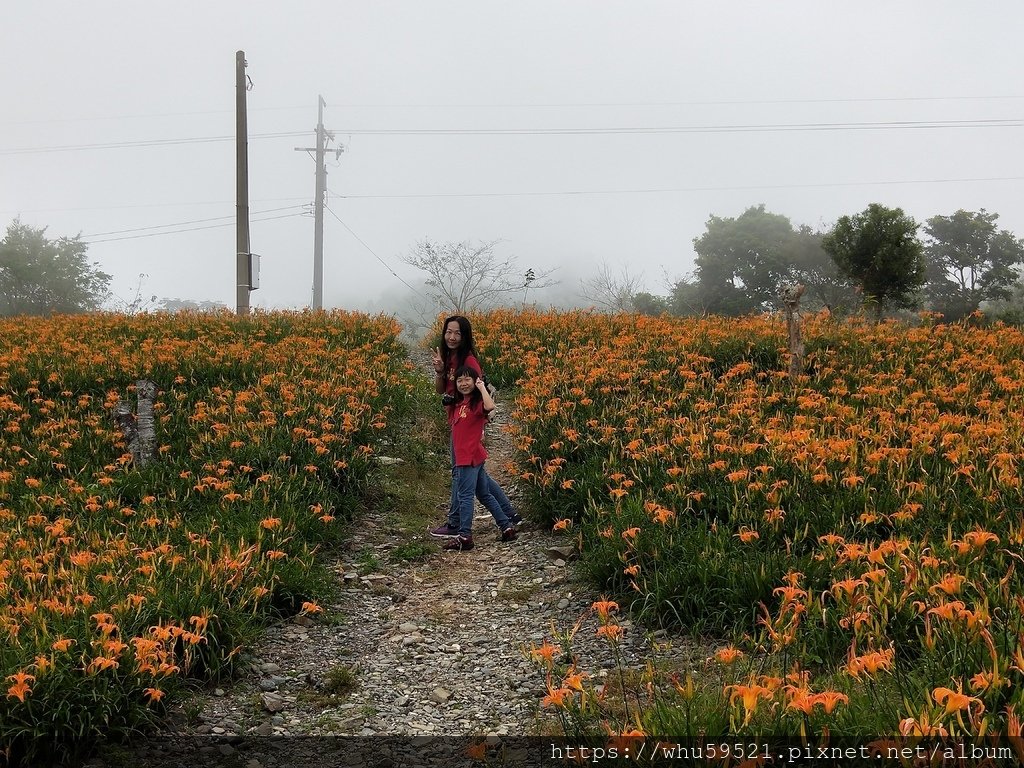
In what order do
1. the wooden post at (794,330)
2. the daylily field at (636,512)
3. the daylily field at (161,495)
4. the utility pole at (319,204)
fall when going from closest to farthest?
the daylily field at (636,512)
the daylily field at (161,495)
the wooden post at (794,330)
the utility pole at (319,204)

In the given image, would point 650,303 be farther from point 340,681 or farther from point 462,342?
point 340,681

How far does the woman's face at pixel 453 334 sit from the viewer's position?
584cm

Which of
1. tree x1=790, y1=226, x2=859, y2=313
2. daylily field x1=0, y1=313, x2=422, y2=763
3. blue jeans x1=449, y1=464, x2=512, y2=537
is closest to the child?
blue jeans x1=449, y1=464, x2=512, y2=537

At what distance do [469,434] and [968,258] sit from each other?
3846 cm

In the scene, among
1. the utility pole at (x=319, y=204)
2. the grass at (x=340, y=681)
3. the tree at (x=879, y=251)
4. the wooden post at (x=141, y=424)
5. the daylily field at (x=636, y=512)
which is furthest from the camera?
the utility pole at (x=319, y=204)

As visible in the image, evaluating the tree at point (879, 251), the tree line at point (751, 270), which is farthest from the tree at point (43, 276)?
the tree at point (879, 251)

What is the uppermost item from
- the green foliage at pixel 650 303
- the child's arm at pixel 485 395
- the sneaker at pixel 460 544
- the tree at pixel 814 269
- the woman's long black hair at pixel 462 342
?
the tree at pixel 814 269

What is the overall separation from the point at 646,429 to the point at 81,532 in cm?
448

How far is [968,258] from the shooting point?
1396 inches

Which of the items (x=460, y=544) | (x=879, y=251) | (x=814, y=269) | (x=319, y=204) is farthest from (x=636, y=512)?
(x=814, y=269)

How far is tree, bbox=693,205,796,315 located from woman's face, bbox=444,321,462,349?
29.1 m

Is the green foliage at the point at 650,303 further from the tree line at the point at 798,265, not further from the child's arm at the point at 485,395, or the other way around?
the child's arm at the point at 485,395

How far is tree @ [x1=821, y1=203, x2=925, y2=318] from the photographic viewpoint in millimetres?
14242

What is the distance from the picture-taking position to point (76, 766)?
9.97 ft
